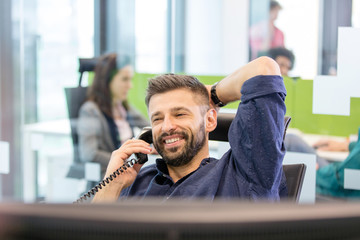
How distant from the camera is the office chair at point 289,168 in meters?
1.72

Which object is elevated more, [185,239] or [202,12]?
[202,12]

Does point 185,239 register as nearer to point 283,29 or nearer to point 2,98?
point 283,29

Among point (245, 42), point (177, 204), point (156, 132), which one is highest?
point (245, 42)

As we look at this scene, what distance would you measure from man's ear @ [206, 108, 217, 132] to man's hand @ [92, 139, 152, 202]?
24 centimetres

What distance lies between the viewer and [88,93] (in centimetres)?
331

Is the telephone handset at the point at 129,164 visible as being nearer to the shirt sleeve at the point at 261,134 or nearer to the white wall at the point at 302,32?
the shirt sleeve at the point at 261,134

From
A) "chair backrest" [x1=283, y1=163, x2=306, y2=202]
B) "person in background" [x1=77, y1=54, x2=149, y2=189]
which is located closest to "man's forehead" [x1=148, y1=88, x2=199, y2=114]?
"chair backrest" [x1=283, y1=163, x2=306, y2=202]

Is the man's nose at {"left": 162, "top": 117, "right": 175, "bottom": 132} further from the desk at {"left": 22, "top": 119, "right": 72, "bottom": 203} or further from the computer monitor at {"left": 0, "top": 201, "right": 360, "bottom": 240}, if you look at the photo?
the desk at {"left": 22, "top": 119, "right": 72, "bottom": 203}

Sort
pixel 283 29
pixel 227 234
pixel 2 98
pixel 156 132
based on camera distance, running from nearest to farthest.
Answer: pixel 227 234 < pixel 156 132 < pixel 283 29 < pixel 2 98

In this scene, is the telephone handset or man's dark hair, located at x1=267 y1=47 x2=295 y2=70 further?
man's dark hair, located at x1=267 y1=47 x2=295 y2=70

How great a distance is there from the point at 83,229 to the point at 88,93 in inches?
114

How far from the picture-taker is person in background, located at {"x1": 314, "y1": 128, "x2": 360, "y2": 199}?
2406 mm

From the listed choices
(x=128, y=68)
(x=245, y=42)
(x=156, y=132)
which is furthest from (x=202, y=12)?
(x=156, y=132)

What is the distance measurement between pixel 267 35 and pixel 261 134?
1305 millimetres
